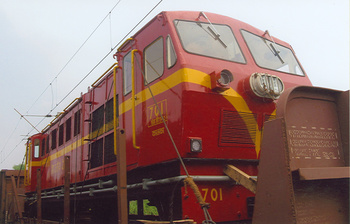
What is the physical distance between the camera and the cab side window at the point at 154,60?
14.6 feet

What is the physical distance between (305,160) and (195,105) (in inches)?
56.3

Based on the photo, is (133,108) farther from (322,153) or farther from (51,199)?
(51,199)

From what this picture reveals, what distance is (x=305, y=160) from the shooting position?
9.87ft

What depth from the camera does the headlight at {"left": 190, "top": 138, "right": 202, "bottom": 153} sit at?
12.5ft

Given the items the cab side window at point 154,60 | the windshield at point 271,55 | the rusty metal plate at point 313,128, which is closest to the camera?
the rusty metal plate at point 313,128

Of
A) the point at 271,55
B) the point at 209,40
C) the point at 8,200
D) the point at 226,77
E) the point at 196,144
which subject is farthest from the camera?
the point at 8,200

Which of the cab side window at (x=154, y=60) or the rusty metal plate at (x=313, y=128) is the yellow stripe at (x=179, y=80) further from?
the rusty metal plate at (x=313, y=128)

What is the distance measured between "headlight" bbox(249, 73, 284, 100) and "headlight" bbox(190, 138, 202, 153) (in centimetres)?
107

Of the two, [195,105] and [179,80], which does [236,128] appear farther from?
[179,80]

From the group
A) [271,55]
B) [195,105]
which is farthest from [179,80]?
[271,55]

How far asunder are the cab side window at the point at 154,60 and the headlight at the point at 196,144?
1.06 meters

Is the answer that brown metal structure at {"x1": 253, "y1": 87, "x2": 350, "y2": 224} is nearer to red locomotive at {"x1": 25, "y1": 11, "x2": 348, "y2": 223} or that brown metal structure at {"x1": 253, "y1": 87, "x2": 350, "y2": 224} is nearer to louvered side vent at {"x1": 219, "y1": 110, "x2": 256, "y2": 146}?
red locomotive at {"x1": 25, "y1": 11, "x2": 348, "y2": 223}

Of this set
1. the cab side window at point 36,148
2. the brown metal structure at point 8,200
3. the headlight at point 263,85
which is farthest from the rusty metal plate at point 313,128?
the cab side window at point 36,148

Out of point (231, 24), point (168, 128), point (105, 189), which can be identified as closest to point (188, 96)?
point (168, 128)
